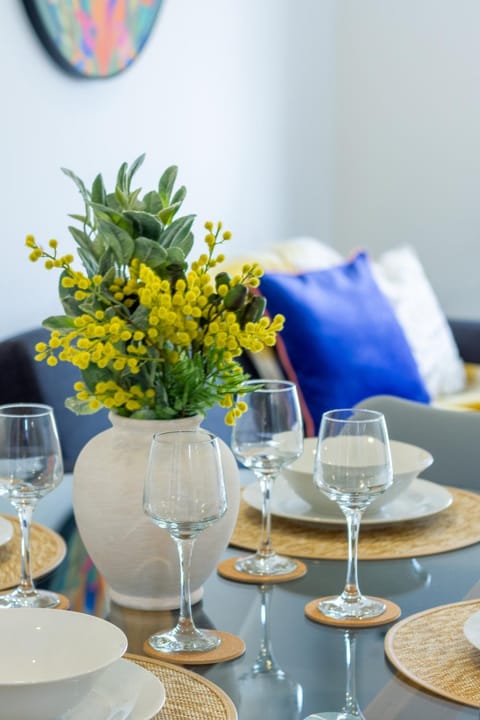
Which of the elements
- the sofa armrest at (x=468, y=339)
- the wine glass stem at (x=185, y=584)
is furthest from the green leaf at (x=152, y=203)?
the sofa armrest at (x=468, y=339)

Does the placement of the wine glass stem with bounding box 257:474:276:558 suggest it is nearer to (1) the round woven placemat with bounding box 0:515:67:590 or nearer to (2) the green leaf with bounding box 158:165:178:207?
(1) the round woven placemat with bounding box 0:515:67:590

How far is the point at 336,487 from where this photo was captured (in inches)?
40.9

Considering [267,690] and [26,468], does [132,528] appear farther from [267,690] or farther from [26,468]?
[267,690]

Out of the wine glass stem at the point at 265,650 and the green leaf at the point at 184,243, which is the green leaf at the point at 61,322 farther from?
the wine glass stem at the point at 265,650

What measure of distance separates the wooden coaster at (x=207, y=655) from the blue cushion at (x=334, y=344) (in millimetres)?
1789

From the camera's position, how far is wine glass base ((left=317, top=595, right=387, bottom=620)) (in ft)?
3.42

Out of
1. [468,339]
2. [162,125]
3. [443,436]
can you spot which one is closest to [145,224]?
[443,436]

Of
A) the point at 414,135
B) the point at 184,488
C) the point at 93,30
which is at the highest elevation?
the point at 93,30

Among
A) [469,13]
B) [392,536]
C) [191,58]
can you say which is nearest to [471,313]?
[469,13]

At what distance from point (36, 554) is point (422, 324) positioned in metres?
2.31

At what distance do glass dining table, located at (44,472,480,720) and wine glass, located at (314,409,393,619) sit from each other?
58mm

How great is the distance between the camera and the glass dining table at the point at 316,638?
847mm

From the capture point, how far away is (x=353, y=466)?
1.03 m

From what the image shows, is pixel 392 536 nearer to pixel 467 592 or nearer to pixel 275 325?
pixel 467 592
